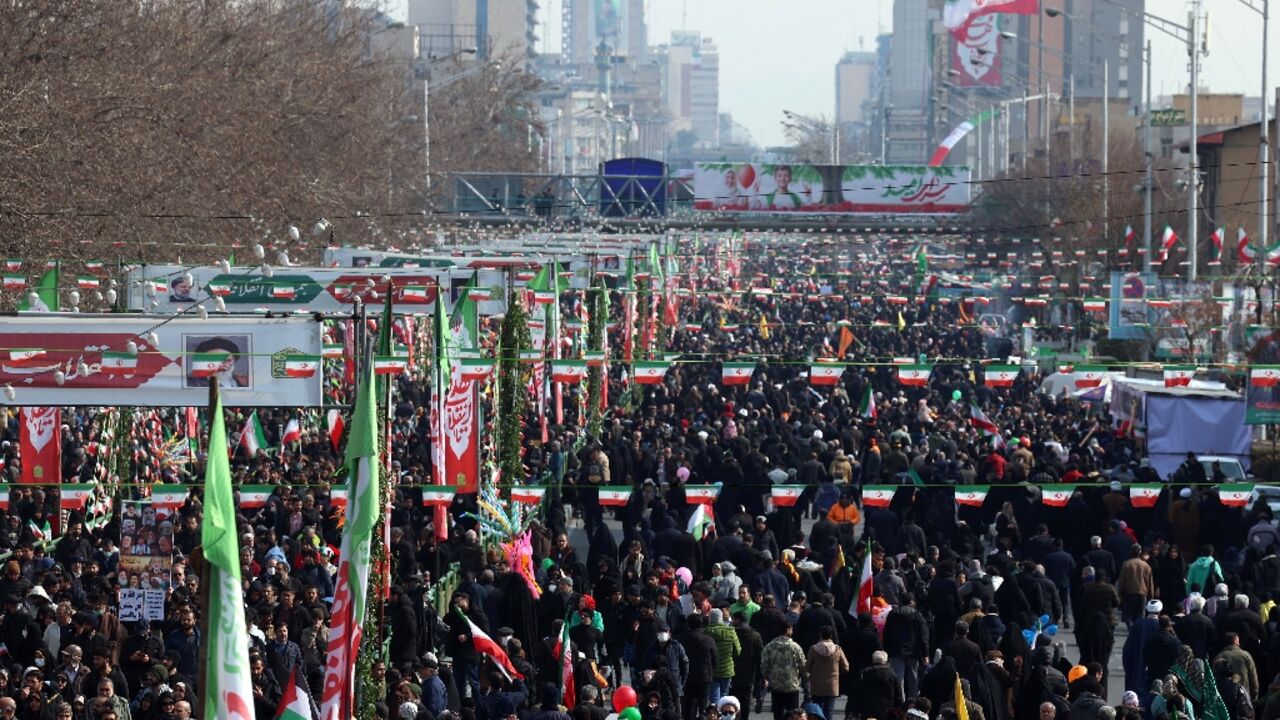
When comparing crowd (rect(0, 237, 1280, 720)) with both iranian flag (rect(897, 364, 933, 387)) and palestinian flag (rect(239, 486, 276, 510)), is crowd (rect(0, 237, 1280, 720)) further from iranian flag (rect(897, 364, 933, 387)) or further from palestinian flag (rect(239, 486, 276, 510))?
iranian flag (rect(897, 364, 933, 387))

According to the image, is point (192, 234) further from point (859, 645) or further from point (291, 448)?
point (859, 645)

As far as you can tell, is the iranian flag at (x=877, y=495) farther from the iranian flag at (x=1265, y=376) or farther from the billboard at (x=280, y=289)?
the billboard at (x=280, y=289)

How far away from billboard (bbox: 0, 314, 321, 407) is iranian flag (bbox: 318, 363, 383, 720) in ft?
28.7

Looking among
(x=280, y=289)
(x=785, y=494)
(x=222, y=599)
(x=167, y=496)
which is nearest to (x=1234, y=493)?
(x=785, y=494)

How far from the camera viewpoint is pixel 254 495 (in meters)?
21.6

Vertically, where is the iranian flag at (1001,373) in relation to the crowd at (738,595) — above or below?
above

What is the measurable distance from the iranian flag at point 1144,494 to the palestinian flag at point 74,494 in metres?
9.75

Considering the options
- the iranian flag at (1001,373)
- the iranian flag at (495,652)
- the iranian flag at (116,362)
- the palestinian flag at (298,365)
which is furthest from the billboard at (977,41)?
the iranian flag at (495,652)

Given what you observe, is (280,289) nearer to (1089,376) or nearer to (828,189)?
(1089,376)

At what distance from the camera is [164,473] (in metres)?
26.0

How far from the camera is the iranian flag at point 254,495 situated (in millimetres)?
20969

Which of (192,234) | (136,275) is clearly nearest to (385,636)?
(136,275)

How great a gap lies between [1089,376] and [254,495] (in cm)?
1571

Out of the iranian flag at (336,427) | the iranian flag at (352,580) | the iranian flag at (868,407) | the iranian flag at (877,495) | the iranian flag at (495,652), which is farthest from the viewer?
the iranian flag at (868,407)
